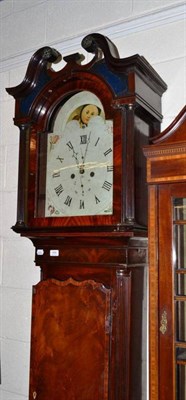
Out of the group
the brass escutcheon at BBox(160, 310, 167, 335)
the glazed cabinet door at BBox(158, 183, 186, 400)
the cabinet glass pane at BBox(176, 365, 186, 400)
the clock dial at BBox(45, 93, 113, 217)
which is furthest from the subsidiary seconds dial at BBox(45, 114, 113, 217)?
the cabinet glass pane at BBox(176, 365, 186, 400)

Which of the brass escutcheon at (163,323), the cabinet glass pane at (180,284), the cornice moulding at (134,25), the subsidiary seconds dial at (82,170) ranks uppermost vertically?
the cornice moulding at (134,25)

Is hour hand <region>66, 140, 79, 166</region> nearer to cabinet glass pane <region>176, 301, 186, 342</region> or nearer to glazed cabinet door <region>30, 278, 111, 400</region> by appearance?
glazed cabinet door <region>30, 278, 111, 400</region>

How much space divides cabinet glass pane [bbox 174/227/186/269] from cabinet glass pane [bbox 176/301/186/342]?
11 cm

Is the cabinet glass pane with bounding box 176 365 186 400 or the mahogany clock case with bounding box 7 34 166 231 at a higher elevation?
the mahogany clock case with bounding box 7 34 166 231

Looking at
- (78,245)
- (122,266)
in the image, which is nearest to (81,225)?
(78,245)

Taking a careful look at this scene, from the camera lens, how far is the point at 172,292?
1.10 metres

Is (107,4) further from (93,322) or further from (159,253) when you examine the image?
(93,322)

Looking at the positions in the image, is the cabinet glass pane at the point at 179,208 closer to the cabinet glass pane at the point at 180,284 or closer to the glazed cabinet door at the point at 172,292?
the glazed cabinet door at the point at 172,292

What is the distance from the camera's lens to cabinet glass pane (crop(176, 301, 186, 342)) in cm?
110

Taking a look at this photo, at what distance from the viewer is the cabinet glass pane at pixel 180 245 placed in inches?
44.1

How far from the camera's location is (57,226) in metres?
1.38

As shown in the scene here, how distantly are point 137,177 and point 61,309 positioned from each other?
52 centimetres

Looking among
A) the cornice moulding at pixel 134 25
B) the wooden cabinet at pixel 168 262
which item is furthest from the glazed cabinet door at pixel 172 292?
the cornice moulding at pixel 134 25

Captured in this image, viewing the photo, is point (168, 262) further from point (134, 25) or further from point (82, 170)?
point (134, 25)
